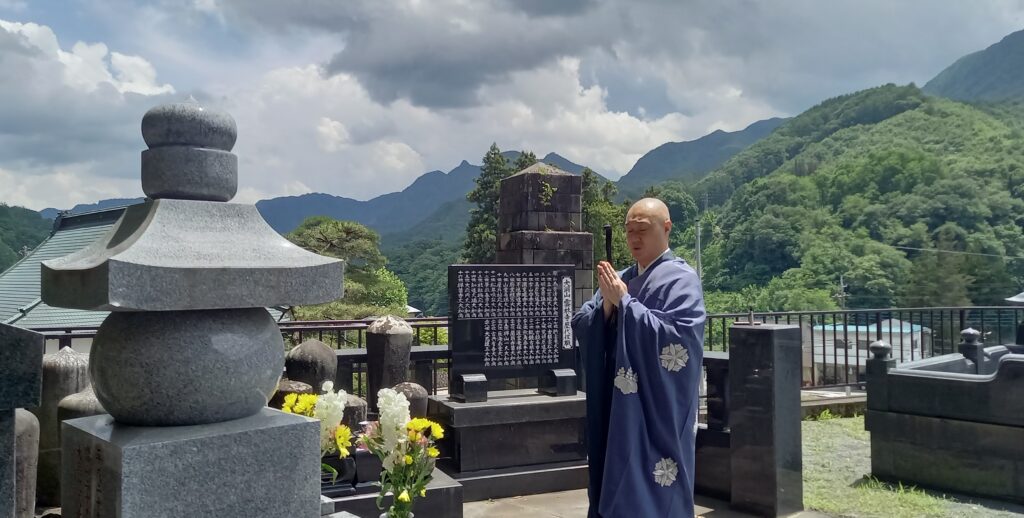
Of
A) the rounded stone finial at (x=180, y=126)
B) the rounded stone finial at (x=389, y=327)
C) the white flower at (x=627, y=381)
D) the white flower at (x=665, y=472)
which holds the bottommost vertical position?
the white flower at (x=665, y=472)

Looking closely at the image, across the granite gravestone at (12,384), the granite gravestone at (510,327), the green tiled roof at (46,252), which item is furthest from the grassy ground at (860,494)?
the green tiled roof at (46,252)

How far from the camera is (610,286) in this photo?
4051mm

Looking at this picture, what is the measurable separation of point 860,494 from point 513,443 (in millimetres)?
3033

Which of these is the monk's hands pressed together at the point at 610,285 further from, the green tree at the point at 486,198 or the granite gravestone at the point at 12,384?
the green tree at the point at 486,198

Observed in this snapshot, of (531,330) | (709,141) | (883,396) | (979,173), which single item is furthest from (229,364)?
(709,141)

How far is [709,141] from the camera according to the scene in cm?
19512

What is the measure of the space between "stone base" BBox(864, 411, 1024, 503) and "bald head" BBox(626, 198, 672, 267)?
3.76 meters

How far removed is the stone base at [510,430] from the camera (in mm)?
6570

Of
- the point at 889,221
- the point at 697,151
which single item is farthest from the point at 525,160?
the point at 697,151

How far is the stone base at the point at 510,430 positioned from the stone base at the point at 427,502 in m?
1.12

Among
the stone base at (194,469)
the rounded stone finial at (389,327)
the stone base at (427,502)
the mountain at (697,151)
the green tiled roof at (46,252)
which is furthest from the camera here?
the mountain at (697,151)

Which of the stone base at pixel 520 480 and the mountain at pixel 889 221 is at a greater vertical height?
the mountain at pixel 889 221

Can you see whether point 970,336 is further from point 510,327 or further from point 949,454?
point 510,327

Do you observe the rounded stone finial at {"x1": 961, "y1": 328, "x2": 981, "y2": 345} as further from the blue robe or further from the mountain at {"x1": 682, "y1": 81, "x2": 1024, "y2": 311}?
the mountain at {"x1": 682, "y1": 81, "x2": 1024, "y2": 311}
